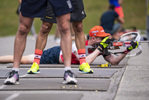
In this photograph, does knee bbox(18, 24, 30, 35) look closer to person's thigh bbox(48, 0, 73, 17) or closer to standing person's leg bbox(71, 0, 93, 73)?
person's thigh bbox(48, 0, 73, 17)

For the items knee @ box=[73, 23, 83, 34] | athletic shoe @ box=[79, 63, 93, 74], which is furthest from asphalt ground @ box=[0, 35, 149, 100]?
knee @ box=[73, 23, 83, 34]

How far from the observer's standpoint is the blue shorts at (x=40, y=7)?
5453 millimetres

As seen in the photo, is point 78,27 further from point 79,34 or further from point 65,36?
point 65,36

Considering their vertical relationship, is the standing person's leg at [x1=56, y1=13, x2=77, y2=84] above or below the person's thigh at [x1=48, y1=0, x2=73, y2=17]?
below

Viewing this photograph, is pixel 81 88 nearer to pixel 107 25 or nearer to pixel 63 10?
pixel 63 10

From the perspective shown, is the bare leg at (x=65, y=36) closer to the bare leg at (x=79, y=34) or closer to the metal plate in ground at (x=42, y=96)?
the metal plate in ground at (x=42, y=96)

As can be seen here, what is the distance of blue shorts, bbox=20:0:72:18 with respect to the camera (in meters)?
5.45

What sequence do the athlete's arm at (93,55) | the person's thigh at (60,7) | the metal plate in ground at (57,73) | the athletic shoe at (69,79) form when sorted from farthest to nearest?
the athlete's arm at (93,55)
the metal plate in ground at (57,73)
the person's thigh at (60,7)
the athletic shoe at (69,79)

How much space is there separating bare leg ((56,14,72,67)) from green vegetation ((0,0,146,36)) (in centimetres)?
1865

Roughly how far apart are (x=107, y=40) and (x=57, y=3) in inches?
78.6

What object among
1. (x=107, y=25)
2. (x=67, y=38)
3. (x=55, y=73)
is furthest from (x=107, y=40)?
(x=107, y=25)

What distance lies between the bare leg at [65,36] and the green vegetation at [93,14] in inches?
734

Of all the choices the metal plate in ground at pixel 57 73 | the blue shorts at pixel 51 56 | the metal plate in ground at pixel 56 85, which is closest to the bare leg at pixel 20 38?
the metal plate in ground at pixel 56 85

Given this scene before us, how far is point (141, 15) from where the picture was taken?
29.6 meters
